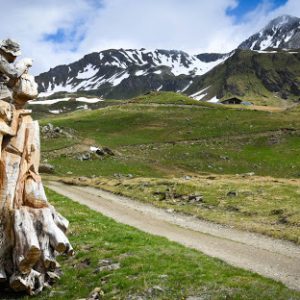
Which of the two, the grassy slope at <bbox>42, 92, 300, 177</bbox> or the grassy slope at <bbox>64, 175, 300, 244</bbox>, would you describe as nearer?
the grassy slope at <bbox>64, 175, 300, 244</bbox>

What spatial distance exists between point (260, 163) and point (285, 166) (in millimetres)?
4376

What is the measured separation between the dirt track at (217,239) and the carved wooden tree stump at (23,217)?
799cm

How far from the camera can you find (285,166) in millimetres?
80688

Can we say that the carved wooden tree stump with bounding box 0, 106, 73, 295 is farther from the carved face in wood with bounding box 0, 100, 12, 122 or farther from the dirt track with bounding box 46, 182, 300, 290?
the dirt track with bounding box 46, 182, 300, 290

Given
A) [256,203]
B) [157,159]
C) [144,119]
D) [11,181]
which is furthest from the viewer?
[144,119]

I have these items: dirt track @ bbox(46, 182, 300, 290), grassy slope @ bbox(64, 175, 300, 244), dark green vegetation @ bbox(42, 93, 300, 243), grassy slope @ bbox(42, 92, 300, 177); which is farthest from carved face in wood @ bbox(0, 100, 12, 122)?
grassy slope @ bbox(42, 92, 300, 177)

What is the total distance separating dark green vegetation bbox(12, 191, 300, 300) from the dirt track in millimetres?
1874

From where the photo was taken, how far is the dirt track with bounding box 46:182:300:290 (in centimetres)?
2055

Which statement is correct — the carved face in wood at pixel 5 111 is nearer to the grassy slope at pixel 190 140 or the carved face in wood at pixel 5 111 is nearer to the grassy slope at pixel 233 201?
the grassy slope at pixel 233 201

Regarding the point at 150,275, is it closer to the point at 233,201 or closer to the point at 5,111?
the point at 5,111

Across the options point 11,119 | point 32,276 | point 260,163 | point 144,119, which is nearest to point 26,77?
point 11,119

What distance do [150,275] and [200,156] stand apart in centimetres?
7169

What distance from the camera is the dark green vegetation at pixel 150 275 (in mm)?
15344

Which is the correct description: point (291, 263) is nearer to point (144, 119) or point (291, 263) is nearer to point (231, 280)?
point (231, 280)
